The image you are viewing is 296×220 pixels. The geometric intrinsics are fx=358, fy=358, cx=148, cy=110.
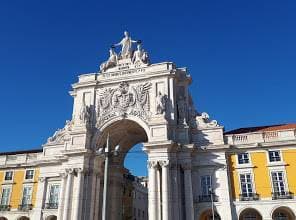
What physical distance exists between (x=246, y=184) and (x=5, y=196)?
99.9 feet

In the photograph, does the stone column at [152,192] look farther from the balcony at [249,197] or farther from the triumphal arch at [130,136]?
the balcony at [249,197]

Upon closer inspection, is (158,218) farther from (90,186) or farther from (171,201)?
(90,186)

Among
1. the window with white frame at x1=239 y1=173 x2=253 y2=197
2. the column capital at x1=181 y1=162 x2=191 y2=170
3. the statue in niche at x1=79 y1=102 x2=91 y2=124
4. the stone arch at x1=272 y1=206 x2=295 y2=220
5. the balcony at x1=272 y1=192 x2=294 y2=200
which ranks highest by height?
the statue in niche at x1=79 y1=102 x2=91 y2=124

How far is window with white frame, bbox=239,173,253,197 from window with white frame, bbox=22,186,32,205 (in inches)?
1034

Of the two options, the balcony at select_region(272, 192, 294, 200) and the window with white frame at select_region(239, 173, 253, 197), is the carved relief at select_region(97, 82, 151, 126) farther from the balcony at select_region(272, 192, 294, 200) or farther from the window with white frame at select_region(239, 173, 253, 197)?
the balcony at select_region(272, 192, 294, 200)

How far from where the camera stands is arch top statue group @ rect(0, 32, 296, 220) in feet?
124

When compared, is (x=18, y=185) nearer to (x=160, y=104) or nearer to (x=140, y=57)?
(x=160, y=104)

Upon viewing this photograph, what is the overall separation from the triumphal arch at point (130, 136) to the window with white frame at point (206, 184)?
2.98 ft

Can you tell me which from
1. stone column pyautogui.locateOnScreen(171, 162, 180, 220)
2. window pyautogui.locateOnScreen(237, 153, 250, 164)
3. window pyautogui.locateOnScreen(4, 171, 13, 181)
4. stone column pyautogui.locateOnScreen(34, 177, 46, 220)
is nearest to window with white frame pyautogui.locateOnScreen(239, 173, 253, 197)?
window pyautogui.locateOnScreen(237, 153, 250, 164)

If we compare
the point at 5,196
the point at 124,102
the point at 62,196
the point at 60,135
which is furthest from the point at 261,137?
the point at 5,196

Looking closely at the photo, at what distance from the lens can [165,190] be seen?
3769 cm

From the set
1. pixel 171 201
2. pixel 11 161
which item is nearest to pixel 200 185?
pixel 171 201

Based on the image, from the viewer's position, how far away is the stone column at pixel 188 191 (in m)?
37.3

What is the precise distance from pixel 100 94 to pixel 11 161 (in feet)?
51.0
